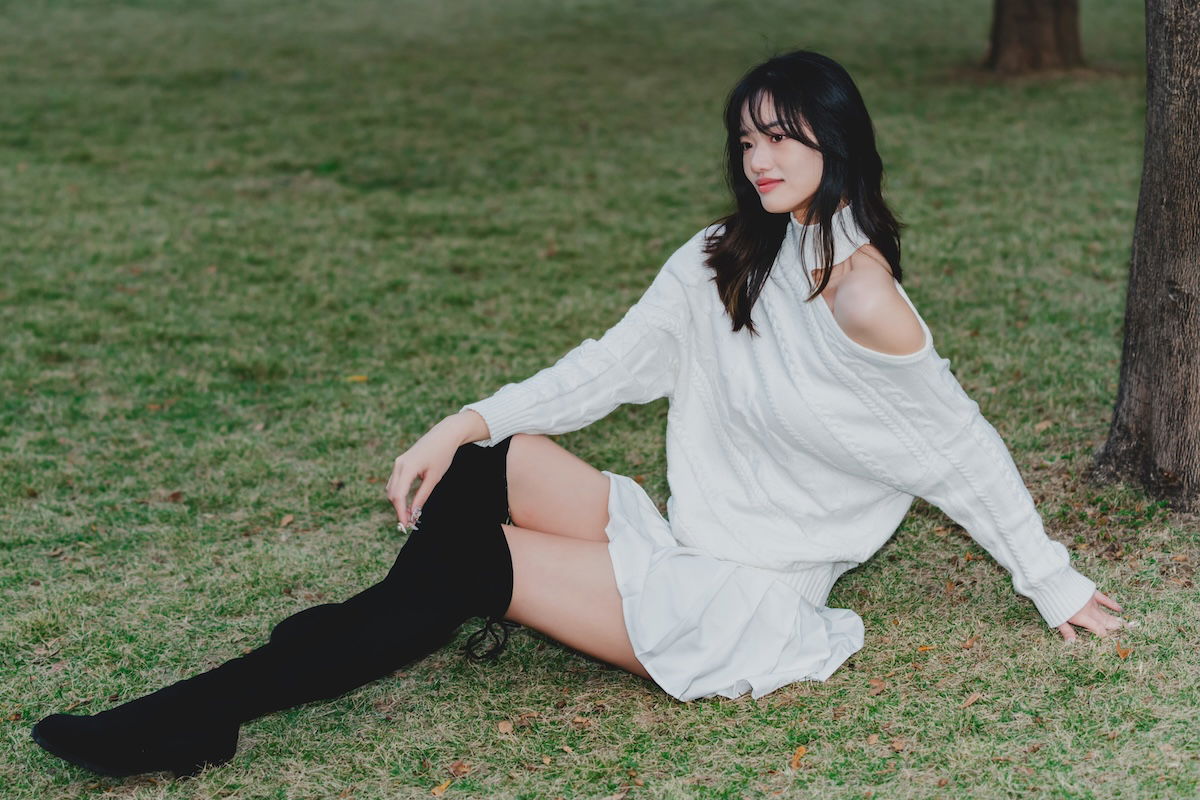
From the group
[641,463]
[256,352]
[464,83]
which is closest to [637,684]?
[641,463]

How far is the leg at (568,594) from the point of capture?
2.95 m

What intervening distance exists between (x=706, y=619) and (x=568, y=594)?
340 millimetres

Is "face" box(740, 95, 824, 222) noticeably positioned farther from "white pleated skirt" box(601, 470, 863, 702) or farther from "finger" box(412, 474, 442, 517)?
"finger" box(412, 474, 442, 517)

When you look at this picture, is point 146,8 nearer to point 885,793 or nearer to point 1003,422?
point 1003,422

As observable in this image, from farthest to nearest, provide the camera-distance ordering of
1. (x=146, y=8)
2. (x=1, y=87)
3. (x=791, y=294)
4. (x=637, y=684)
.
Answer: (x=146, y=8), (x=1, y=87), (x=637, y=684), (x=791, y=294)

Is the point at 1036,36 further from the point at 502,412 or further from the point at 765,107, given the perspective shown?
the point at 502,412

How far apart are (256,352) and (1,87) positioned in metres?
9.04

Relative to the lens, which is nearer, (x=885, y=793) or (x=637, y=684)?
(x=885, y=793)

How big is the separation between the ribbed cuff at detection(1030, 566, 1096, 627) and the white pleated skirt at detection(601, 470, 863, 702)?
1.83 ft

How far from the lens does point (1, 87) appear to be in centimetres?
1330

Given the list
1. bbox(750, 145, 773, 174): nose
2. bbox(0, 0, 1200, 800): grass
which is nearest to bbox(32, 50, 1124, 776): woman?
bbox(750, 145, 773, 174): nose

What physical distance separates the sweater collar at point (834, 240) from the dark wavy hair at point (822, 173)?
0.02 metres

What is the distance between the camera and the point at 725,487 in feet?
10.6

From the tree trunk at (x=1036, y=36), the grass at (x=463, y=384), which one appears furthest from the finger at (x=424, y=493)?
the tree trunk at (x=1036, y=36)
